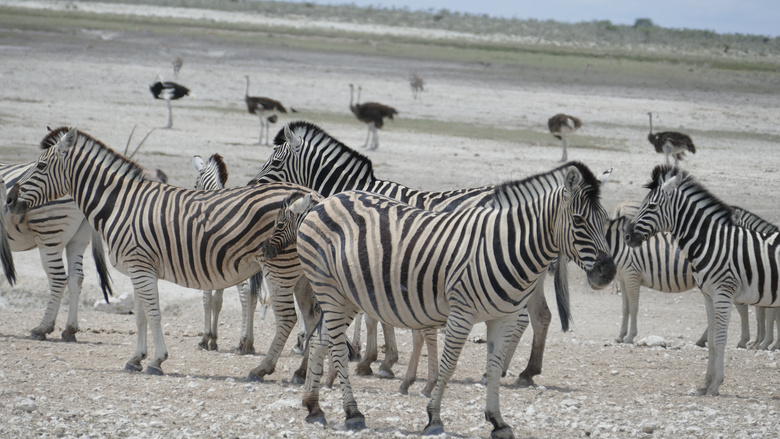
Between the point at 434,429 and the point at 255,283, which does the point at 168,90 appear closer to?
the point at 255,283

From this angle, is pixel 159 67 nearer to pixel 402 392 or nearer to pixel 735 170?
pixel 735 170

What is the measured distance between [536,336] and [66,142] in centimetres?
495

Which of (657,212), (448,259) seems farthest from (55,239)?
(657,212)

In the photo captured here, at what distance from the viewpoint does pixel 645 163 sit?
22484 mm

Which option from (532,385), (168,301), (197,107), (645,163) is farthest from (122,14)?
(532,385)

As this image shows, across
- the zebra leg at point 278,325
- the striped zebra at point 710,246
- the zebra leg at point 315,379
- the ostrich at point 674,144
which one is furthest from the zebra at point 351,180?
the ostrich at point 674,144

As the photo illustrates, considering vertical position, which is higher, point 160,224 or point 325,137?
point 325,137

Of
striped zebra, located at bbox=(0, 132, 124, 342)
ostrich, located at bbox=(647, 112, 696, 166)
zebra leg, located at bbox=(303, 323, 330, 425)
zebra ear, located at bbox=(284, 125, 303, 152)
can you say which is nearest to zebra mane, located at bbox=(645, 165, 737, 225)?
zebra ear, located at bbox=(284, 125, 303, 152)

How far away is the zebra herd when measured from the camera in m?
5.83

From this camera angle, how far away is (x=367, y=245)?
6.12 m

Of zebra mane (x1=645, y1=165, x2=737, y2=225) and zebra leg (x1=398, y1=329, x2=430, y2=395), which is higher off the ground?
zebra mane (x1=645, y1=165, x2=737, y2=225)

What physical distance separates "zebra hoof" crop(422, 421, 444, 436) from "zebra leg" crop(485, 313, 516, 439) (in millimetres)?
367

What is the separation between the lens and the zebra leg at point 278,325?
24.9 ft

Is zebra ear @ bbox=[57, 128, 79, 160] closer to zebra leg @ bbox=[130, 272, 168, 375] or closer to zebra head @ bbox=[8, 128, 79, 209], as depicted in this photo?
zebra head @ bbox=[8, 128, 79, 209]
